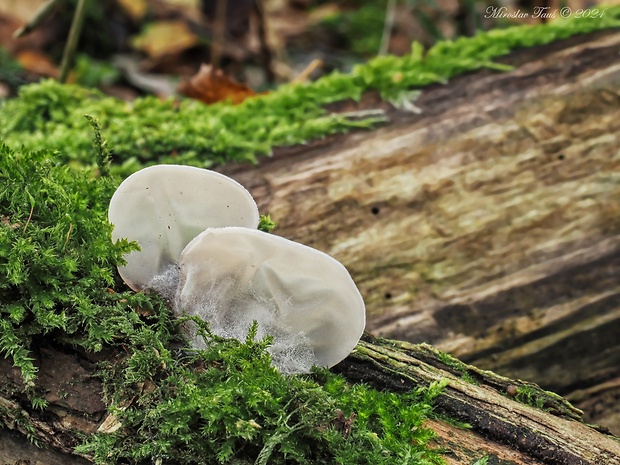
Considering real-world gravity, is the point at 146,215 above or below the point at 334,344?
above

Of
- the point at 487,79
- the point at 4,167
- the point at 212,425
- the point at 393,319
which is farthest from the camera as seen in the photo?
the point at 487,79

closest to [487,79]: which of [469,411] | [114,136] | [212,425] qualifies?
[114,136]

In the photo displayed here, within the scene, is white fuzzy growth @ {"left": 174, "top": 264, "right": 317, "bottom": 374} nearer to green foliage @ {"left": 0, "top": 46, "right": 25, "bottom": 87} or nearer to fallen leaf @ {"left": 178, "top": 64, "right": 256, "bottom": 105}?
fallen leaf @ {"left": 178, "top": 64, "right": 256, "bottom": 105}

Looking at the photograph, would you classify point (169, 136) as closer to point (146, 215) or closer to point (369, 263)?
point (369, 263)

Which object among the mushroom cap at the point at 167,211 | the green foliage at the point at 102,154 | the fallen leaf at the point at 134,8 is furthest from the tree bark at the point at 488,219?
the fallen leaf at the point at 134,8

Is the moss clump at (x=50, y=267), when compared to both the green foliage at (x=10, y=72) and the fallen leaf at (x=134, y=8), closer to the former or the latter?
the green foliage at (x=10, y=72)

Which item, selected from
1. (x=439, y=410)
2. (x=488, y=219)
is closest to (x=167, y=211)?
(x=439, y=410)

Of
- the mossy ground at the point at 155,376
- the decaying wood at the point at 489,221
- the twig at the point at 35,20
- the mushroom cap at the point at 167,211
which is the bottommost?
the decaying wood at the point at 489,221
